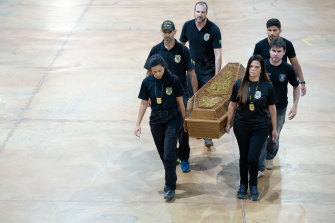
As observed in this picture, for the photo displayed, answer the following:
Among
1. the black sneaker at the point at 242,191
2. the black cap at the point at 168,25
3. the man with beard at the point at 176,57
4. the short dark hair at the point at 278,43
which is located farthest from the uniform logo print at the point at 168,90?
the black sneaker at the point at 242,191

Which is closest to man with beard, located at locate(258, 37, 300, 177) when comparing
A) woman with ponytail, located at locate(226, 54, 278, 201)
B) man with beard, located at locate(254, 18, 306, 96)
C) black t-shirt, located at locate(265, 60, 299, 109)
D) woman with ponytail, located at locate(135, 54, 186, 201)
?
black t-shirt, located at locate(265, 60, 299, 109)

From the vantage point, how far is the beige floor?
6.30m

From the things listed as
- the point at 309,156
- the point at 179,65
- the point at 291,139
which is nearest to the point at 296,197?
the point at 309,156

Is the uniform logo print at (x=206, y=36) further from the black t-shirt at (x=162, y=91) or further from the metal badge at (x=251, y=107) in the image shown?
the metal badge at (x=251, y=107)

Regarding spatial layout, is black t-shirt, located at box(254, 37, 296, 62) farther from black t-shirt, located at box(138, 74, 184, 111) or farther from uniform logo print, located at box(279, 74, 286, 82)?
black t-shirt, located at box(138, 74, 184, 111)

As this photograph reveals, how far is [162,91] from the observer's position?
6.20 m

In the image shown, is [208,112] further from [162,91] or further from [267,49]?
[267,49]

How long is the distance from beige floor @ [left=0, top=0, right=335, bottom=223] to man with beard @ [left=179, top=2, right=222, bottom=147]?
113cm

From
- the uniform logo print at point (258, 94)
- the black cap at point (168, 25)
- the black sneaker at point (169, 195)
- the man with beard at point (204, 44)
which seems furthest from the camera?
the man with beard at point (204, 44)

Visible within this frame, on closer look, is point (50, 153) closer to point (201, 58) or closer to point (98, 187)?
point (98, 187)

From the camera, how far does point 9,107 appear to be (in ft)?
30.2

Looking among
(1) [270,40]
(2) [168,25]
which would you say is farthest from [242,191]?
(2) [168,25]

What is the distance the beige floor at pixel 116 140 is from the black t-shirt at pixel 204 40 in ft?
4.48

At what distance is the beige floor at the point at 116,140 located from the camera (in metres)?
6.30
